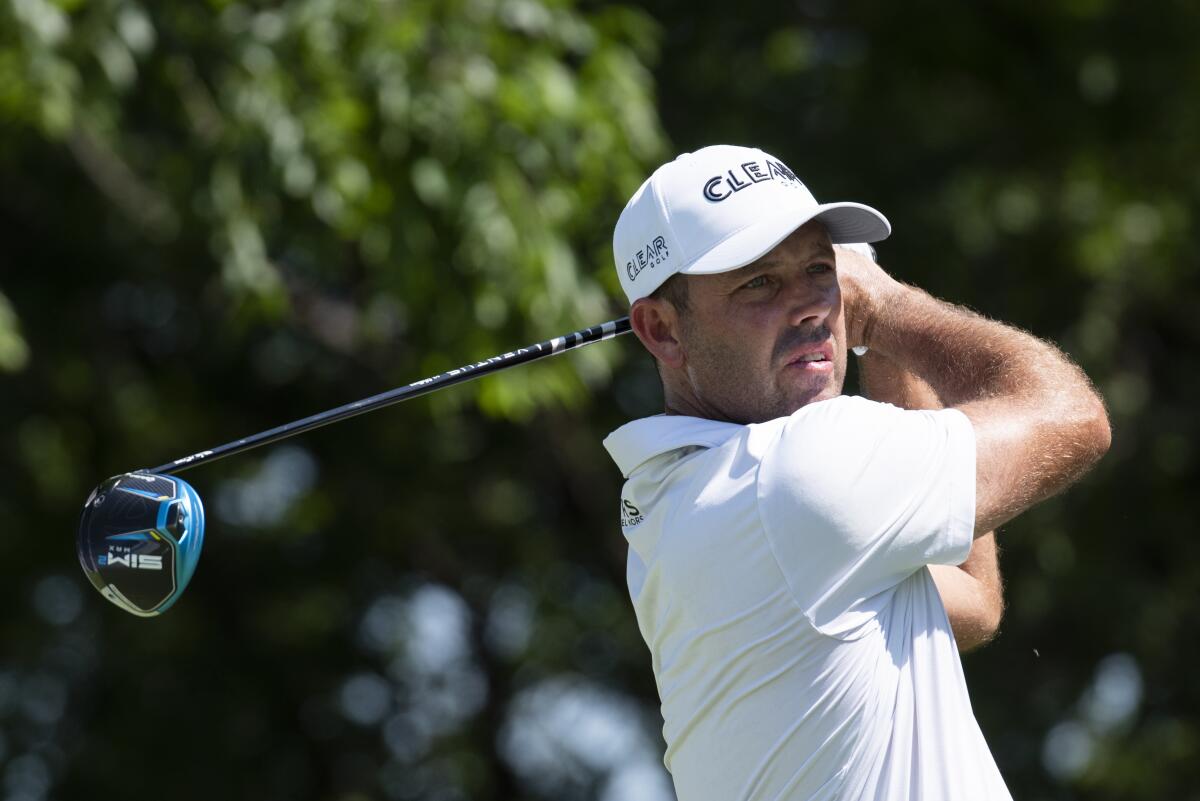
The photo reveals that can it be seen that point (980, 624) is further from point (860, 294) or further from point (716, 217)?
point (716, 217)

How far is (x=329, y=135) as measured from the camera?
6844 mm

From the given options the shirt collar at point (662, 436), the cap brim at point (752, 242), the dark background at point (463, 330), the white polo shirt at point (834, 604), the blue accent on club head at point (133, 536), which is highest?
the cap brim at point (752, 242)

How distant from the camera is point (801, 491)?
9.34 ft

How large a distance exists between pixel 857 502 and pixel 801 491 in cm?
9

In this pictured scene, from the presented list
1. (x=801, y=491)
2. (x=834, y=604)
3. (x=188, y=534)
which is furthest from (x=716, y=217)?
(x=188, y=534)

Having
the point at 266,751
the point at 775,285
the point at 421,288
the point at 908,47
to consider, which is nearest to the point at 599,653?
the point at 266,751

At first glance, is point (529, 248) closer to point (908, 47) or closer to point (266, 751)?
point (908, 47)

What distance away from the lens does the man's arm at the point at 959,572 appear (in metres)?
3.24

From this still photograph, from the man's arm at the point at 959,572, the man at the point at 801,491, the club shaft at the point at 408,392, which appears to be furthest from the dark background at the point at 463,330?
the man at the point at 801,491

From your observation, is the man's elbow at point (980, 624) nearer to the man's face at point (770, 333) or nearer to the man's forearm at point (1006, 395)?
the man's forearm at point (1006, 395)

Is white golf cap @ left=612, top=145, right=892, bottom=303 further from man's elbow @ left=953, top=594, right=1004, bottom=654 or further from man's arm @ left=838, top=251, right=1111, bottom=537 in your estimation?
man's elbow @ left=953, top=594, right=1004, bottom=654

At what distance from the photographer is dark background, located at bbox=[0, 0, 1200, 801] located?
7035 millimetres

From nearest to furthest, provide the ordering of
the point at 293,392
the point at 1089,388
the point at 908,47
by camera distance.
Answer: the point at 1089,388 < the point at 908,47 < the point at 293,392

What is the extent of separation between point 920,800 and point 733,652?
0.36 m
